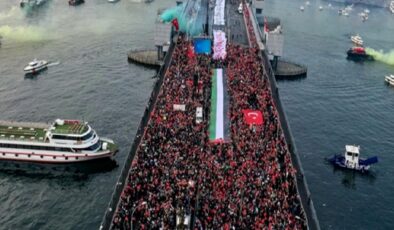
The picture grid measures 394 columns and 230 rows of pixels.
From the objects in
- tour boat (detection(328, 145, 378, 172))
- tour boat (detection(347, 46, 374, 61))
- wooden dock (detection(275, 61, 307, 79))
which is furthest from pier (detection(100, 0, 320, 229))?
tour boat (detection(347, 46, 374, 61))

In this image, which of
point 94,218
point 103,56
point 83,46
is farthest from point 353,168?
point 83,46

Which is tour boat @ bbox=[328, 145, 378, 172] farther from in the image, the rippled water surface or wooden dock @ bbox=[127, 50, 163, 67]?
wooden dock @ bbox=[127, 50, 163, 67]

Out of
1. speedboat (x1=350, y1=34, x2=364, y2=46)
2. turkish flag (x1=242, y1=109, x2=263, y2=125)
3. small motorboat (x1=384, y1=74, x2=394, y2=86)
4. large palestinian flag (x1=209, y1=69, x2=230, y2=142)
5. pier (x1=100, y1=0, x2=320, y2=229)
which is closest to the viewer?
pier (x1=100, y1=0, x2=320, y2=229)

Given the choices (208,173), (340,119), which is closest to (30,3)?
(340,119)

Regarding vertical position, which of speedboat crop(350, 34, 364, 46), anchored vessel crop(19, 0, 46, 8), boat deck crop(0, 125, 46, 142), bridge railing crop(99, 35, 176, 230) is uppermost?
anchored vessel crop(19, 0, 46, 8)

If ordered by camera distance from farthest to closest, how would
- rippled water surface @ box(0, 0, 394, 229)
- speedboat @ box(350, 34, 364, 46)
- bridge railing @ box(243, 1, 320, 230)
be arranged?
speedboat @ box(350, 34, 364, 46) < rippled water surface @ box(0, 0, 394, 229) < bridge railing @ box(243, 1, 320, 230)

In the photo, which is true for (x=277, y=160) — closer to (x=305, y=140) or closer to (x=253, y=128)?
(x=253, y=128)

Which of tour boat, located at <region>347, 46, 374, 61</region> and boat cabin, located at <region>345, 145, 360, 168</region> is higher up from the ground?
tour boat, located at <region>347, 46, 374, 61</region>

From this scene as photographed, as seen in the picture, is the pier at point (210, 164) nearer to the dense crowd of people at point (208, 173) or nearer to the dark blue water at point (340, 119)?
the dense crowd of people at point (208, 173)

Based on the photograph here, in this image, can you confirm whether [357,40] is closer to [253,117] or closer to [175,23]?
[175,23]
